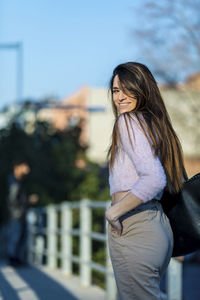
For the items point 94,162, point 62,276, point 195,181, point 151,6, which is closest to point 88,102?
point 151,6

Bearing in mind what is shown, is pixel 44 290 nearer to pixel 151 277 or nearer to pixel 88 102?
pixel 151 277

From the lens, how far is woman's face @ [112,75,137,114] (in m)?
2.99

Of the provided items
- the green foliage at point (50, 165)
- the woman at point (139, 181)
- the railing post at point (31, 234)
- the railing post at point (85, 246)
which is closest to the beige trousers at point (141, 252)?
the woman at point (139, 181)

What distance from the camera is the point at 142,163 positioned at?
281 cm

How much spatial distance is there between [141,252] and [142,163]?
353 millimetres

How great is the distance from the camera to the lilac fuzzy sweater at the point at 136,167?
2803 mm

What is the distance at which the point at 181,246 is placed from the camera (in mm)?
3043

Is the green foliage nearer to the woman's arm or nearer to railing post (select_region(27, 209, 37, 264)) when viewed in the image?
railing post (select_region(27, 209, 37, 264))

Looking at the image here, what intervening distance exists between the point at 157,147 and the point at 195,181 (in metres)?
0.29

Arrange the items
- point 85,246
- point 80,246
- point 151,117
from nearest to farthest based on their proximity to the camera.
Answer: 1. point 151,117
2. point 85,246
3. point 80,246

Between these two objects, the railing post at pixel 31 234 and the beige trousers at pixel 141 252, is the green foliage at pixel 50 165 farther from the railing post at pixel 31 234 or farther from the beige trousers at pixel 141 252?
the beige trousers at pixel 141 252

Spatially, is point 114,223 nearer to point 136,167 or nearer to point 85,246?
point 136,167

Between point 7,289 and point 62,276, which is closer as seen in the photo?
point 7,289

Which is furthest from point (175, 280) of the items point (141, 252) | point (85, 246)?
point (85, 246)
